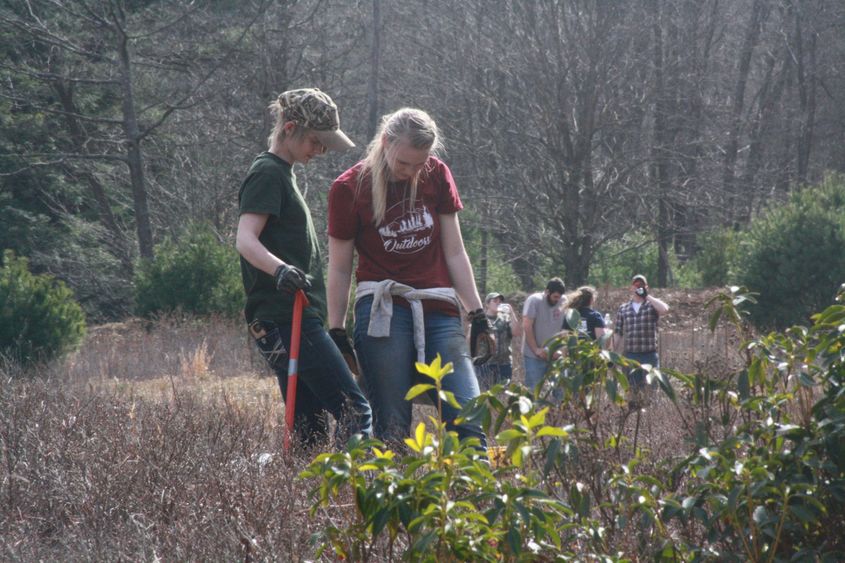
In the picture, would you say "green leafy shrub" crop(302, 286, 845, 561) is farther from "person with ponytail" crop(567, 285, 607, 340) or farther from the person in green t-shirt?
"person with ponytail" crop(567, 285, 607, 340)

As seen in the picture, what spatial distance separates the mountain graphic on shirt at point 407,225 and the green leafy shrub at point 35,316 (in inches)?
408

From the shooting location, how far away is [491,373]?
360 inches

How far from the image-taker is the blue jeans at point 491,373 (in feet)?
30.5

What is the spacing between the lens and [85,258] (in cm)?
2447

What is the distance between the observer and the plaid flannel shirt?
996 cm

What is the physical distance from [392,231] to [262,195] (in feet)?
1.56

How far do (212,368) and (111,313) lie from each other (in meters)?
12.6

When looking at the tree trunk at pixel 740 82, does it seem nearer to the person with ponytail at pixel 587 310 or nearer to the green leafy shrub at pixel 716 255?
the green leafy shrub at pixel 716 255

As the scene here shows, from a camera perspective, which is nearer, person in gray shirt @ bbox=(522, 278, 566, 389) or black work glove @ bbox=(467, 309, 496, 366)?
black work glove @ bbox=(467, 309, 496, 366)

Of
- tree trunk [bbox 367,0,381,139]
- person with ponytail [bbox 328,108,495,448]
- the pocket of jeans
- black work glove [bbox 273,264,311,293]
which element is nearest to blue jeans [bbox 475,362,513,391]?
person with ponytail [bbox 328,108,495,448]

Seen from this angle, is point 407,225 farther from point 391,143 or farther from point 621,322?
point 621,322

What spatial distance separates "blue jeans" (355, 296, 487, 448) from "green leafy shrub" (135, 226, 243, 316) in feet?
48.9

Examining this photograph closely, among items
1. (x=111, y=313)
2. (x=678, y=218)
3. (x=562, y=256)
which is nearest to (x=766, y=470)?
(x=562, y=256)

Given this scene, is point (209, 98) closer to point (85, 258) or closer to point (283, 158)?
point (85, 258)
